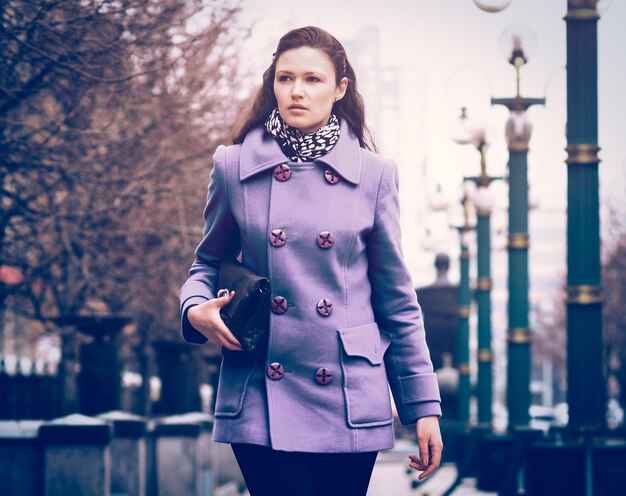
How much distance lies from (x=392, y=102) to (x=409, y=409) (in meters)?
134

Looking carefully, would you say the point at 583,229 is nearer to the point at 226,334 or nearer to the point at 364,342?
the point at 364,342

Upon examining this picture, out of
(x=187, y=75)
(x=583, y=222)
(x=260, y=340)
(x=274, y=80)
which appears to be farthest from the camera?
(x=187, y=75)

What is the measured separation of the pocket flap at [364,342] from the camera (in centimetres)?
342

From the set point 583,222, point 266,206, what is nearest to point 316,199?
point 266,206

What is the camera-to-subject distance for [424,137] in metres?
131

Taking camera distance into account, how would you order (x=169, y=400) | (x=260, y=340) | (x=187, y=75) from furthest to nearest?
(x=187, y=75) → (x=169, y=400) → (x=260, y=340)

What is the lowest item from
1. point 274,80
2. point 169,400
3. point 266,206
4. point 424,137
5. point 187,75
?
point 169,400

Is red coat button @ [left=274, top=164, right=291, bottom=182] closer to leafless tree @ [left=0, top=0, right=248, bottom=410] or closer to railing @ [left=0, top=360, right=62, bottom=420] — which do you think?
leafless tree @ [left=0, top=0, right=248, bottom=410]

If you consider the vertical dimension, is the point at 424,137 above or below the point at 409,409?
above

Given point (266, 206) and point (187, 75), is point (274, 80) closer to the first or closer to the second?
point (266, 206)

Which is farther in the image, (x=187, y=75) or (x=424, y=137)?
(x=424, y=137)

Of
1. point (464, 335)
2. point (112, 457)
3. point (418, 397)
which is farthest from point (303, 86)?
point (464, 335)

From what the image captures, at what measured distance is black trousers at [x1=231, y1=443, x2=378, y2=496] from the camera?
3.33m

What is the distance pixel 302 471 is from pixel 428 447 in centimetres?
36
